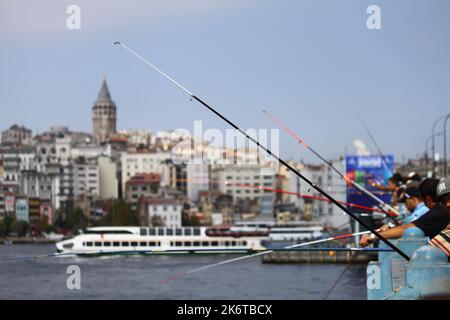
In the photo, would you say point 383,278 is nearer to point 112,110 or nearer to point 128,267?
point 112,110

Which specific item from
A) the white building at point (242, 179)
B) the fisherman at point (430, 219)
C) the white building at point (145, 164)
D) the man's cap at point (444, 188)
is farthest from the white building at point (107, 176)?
the man's cap at point (444, 188)

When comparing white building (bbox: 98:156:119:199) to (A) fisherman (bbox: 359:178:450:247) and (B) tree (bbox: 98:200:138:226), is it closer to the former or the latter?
(B) tree (bbox: 98:200:138:226)

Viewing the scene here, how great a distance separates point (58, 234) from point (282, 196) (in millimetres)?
42189

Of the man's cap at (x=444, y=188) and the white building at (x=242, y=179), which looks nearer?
the man's cap at (x=444, y=188)

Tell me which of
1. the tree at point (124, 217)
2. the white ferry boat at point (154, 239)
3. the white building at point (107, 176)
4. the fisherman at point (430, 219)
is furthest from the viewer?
the white building at point (107, 176)

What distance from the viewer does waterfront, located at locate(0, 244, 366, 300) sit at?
24766 mm

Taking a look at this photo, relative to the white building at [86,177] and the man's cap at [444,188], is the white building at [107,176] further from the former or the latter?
the man's cap at [444,188]

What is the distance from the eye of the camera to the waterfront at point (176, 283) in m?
24.8

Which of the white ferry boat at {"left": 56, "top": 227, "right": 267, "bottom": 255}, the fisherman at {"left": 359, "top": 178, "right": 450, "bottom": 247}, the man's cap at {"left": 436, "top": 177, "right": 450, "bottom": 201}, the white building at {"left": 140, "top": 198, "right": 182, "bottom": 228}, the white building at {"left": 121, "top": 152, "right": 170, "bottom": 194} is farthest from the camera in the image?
the white building at {"left": 121, "top": 152, "right": 170, "bottom": 194}

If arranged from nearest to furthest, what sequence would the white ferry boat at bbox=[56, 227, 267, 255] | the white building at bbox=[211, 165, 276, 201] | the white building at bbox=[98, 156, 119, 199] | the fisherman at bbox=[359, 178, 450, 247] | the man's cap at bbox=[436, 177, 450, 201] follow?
the man's cap at bbox=[436, 177, 450, 201], the fisherman at bbox=[359, 178, 450, 247], the white ferry boat at bbox=[56, 227, 267, 255], the white building at bbox=[211, 165, 276, 201], the white building at bbox=[98, 156, 119, 199]

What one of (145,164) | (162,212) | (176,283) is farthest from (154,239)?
(145,164)

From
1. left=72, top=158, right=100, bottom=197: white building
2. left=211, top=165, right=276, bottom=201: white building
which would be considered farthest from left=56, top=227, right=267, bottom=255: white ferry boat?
left=72, top=158, right=100, bottom=197: white building

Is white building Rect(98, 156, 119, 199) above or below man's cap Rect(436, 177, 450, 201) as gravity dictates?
above
